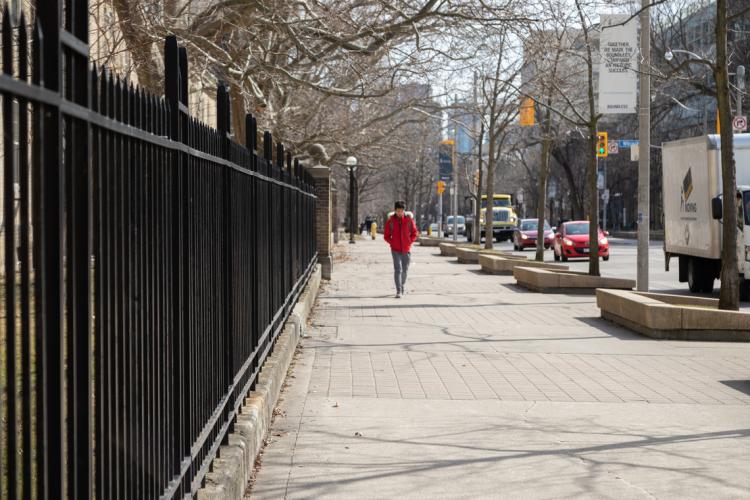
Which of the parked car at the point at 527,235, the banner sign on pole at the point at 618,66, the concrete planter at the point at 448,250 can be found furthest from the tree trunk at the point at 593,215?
the parked car at the point at 527,235

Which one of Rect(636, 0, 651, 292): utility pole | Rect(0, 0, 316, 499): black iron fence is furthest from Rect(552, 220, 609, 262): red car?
Rect(0, 0, 316, 499): black iron fence

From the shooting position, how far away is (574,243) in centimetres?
3903

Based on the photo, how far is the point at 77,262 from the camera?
8.94 ft

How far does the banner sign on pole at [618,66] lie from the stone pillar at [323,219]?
8.27m

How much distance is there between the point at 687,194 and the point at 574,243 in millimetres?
15865

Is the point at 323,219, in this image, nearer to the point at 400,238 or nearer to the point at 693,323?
the point at 400,238

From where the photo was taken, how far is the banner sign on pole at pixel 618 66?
63.8 feet

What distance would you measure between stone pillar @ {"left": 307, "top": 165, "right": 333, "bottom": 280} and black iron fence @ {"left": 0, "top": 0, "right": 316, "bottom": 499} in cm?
2004

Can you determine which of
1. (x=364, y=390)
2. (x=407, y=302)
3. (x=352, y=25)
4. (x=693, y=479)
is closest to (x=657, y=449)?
(x=693, y=479)

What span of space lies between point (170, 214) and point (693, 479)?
3.85m

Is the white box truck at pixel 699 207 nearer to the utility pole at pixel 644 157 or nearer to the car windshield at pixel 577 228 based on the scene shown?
the utility pole at pixel 644 157

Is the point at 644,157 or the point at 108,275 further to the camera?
the point at 644,157

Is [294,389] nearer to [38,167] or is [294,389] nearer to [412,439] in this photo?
[412,439]

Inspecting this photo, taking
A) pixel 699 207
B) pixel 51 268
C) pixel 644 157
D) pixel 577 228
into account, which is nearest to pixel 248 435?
pixel 51 268
